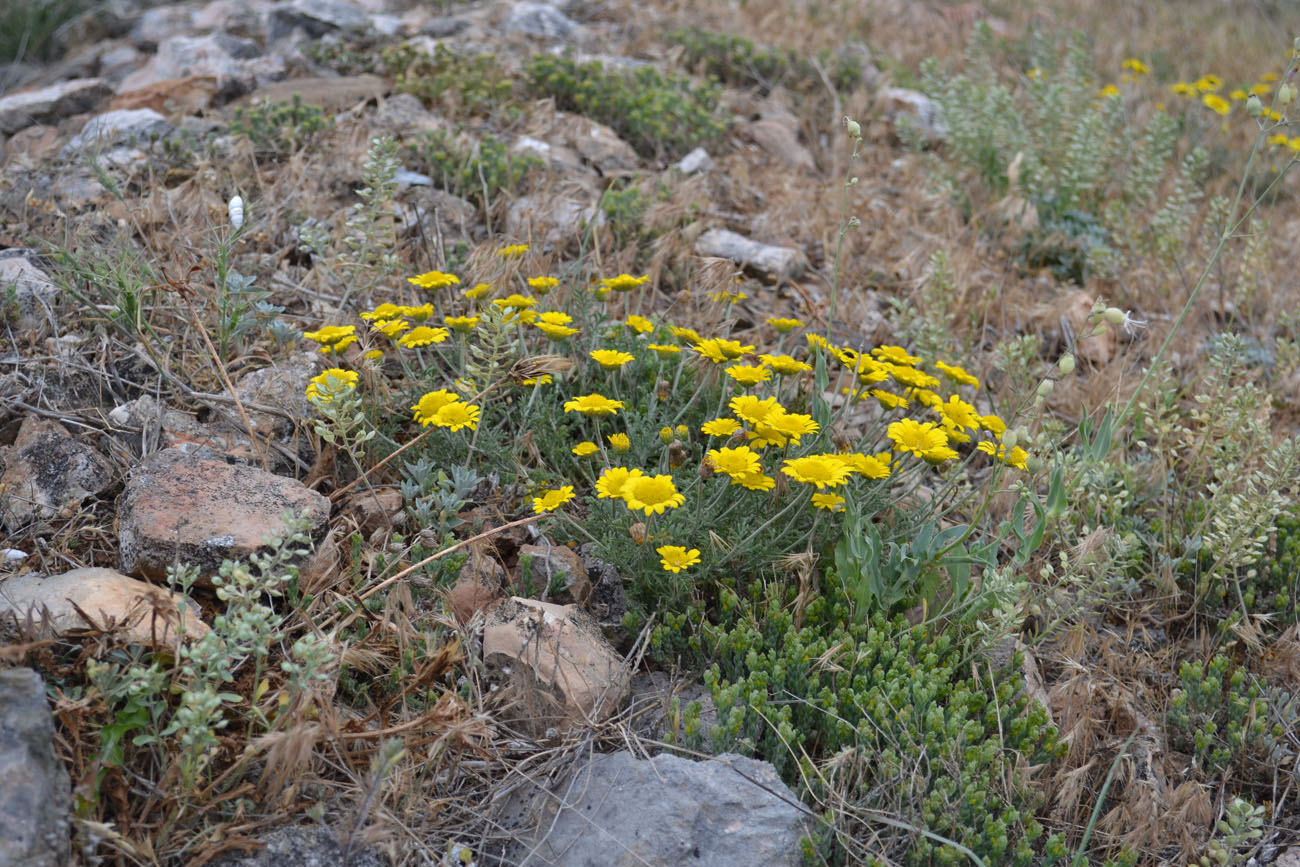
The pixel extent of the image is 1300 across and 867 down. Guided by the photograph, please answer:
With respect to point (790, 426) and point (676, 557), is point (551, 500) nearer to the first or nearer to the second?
point (676, 557)

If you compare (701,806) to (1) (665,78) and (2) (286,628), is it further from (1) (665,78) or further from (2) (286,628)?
(1) (665,78)

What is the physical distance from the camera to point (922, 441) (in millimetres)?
2645

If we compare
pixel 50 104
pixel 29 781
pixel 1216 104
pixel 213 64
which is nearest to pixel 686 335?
pixel 29 781

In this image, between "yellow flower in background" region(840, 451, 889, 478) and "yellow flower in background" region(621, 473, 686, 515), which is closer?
"yellow flower in background" region(621, 473, 686, 515)

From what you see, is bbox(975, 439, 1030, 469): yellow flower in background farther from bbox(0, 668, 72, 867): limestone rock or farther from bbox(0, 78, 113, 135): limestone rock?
bbox(0, 78, 113, 135): limestone rock

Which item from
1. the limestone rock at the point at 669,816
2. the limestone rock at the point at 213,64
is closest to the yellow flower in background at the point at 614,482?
the limestone rock at the point at 669,816

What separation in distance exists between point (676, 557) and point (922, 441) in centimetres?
75

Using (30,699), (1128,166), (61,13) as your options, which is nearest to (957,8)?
(1128,166)

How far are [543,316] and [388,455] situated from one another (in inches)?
25.3

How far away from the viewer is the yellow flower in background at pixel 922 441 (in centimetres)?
258

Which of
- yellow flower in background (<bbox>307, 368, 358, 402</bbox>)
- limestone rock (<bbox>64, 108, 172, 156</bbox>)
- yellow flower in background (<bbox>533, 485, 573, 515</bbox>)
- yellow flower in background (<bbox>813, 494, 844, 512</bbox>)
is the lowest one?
yellow flower in background (<bbox>813, 494, 844, 512</bbox>)

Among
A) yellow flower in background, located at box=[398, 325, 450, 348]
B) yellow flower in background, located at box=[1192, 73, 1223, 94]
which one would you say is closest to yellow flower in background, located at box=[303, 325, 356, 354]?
yellow flower in background, located at box=[398, 325, 450, 348]

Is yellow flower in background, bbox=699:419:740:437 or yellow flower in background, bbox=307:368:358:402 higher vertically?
yellow flower in background, bbox=307:368:358:402

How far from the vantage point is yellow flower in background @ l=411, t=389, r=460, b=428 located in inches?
107
